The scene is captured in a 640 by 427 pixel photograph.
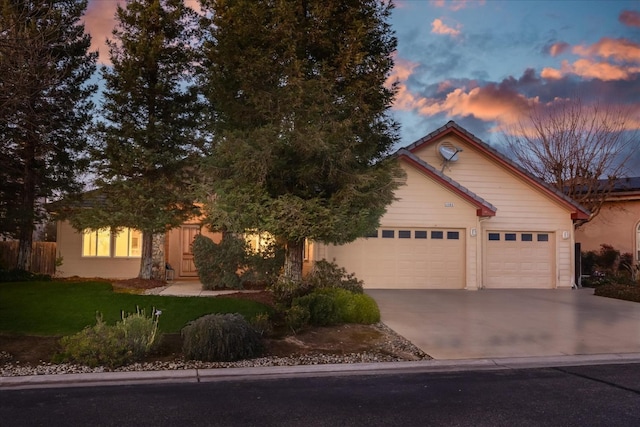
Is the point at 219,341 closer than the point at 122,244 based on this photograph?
Yes

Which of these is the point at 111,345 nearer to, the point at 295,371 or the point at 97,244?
the point at 295,371

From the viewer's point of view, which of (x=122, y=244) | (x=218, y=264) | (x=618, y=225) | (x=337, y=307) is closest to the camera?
(x=337, y=307)

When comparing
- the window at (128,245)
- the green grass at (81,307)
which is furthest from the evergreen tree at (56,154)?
the green grass at (81,307)

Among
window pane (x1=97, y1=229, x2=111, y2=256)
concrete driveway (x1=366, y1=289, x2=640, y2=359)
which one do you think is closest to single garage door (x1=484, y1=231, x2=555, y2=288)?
concrete driveway (x1=366, y1=289, x2=640, y2=359)

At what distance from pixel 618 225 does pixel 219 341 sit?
22.9 metres

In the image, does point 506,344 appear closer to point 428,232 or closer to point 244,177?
point 244,177

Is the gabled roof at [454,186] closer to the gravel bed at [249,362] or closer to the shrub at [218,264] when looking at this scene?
the shrub at [218,264]

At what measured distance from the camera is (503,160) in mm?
20734

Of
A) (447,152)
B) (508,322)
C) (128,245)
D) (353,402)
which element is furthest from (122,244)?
(353,402)

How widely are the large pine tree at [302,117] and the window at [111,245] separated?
30.5 ft

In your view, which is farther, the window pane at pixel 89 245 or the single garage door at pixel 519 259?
the window pane at pixel 89 245

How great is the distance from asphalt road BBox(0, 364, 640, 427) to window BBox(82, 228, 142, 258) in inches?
555

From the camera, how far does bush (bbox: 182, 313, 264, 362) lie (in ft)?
28.0

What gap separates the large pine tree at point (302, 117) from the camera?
11578mm
